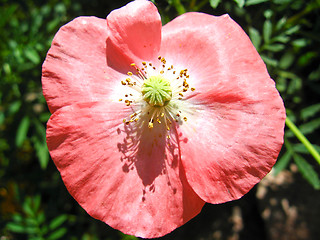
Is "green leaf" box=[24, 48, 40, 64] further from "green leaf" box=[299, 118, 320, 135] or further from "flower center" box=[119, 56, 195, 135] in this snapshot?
"green leaf" box=[299, 118, 320, 135]

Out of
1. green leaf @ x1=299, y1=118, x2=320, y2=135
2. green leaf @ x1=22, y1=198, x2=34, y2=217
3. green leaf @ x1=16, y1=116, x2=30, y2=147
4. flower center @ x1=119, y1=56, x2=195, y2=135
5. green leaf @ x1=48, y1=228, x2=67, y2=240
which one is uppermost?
flower center @ x1=119, y1=56, x2=195, y2=135

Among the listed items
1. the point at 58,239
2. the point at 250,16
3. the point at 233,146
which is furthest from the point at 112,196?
the point at 250,16

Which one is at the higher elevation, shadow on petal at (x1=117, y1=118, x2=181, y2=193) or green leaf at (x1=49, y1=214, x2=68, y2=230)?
shadow on petal at (x1=117, y1=118, x2=181, y2=193)

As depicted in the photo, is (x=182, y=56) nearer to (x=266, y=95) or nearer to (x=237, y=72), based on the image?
(x=237, y=72)

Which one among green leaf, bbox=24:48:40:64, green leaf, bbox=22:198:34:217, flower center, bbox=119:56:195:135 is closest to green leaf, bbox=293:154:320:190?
flower center, bbox=119:56:195:135

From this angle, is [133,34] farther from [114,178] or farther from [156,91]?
[114,178]

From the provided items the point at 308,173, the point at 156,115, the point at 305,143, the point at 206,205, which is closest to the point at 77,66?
the point at 156,115
